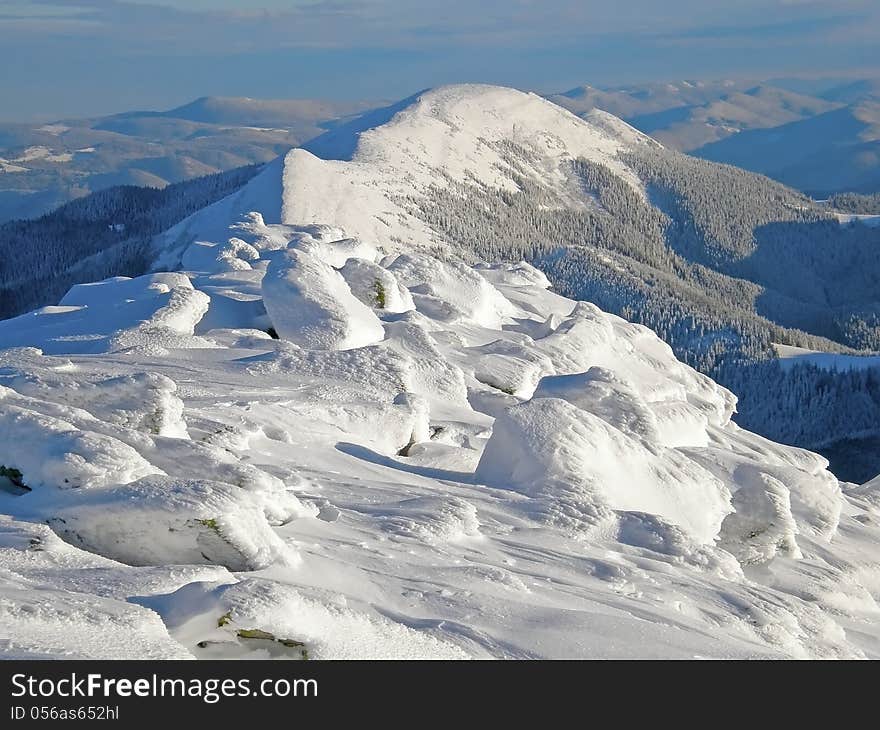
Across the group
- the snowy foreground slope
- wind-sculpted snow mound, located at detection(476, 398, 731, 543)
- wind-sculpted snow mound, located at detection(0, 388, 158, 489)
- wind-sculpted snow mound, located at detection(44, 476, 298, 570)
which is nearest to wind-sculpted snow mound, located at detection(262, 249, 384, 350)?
the snowy foreground slope

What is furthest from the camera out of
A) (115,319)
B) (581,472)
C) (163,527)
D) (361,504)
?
(115,319)

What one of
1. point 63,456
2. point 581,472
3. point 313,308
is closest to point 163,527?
point 63,456

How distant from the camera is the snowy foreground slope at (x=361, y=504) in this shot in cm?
1512

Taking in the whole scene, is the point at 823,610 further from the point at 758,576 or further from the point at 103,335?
the point at 103,335

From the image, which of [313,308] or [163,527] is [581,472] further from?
[313,308]

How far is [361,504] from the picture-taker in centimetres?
2148

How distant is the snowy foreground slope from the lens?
1512cm

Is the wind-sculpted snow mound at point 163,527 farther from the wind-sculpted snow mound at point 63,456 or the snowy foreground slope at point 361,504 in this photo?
the wind-sculpted snow mound at point 63,456

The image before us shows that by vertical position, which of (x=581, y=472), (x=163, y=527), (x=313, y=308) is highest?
(x=163, y=527)

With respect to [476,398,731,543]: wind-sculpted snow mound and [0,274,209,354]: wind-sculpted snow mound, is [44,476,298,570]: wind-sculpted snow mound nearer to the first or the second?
[476,398,731,543]: wind-sculpted snow mound

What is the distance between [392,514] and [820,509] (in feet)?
64.7

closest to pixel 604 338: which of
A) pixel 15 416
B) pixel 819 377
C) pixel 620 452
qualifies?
pixel 620 452
